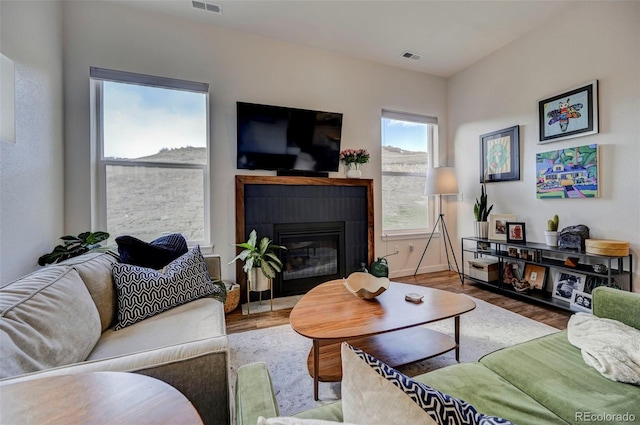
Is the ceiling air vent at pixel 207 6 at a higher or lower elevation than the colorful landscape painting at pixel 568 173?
higher

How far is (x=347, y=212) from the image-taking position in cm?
356

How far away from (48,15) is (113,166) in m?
1.26

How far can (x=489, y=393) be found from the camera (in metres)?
0.98

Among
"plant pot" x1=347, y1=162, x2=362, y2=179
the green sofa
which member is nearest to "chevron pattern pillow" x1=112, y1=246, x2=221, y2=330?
the green sofa

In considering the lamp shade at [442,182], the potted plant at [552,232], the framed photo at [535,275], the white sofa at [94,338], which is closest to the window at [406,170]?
the lamp shade at [442,182]

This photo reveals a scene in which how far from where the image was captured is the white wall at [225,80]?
2514 millimetres

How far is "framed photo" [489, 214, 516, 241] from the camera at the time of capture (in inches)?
130

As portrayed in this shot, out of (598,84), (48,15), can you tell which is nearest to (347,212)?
(598,84)

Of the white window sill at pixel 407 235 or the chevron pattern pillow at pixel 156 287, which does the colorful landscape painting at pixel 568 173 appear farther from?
the chevron pattern pillow at pixel 156 287

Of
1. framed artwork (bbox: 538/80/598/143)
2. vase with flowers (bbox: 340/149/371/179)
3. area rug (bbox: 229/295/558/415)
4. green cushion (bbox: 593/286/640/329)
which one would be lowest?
area rug (bbox: 229/295/558/415)

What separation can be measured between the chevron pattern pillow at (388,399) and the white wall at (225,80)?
270 cm

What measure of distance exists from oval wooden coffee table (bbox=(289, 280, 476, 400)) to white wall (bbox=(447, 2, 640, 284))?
6.54ft

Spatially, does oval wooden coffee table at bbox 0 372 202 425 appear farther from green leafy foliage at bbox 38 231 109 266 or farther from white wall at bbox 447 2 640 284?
white wall at bbox 447 2 640 284

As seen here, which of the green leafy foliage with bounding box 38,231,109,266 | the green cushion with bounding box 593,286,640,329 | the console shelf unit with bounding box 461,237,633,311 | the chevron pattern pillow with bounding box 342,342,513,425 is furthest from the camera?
the console shelf unit with bounding box 461,237,633,311
